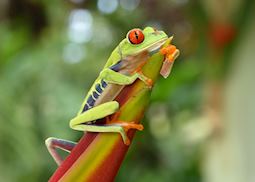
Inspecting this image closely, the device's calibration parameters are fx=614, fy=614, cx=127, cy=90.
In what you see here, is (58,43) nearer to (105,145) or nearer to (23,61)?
(23,61)

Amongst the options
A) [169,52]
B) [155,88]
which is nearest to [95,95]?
[169,52]

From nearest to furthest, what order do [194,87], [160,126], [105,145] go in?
[105,145]
[194,87]
[160,126]

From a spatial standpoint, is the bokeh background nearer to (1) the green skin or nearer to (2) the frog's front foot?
(1) the green skin

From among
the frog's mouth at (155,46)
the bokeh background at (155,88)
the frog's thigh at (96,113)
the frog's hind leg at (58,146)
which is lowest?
the bokeh background at (155,88)

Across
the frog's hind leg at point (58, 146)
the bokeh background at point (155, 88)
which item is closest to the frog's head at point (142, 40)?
the frog's hind leg at point (58, 146)

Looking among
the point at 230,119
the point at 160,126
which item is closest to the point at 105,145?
the point at 230,119

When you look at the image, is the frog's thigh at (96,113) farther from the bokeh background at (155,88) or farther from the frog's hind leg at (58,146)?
the bokeh background at (155,88)

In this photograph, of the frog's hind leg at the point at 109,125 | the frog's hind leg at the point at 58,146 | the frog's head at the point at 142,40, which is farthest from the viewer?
the frog's hind leg at the point at 58,146

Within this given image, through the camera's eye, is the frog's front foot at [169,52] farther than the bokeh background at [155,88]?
No
